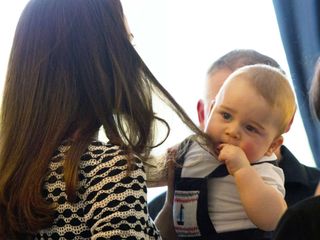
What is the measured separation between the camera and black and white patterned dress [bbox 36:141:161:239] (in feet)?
3.43

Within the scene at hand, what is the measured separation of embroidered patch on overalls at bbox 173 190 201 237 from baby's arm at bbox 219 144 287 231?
0.40 ft

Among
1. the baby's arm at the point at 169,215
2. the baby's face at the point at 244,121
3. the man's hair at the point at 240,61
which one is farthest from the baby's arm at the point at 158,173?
the man's hair at the point at 240,61

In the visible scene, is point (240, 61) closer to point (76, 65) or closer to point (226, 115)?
point (226, 115)

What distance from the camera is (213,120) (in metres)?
1.37

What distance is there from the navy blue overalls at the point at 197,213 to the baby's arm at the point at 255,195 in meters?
0.08

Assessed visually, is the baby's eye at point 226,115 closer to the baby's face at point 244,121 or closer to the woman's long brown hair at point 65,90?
the baby's face at point 244,121

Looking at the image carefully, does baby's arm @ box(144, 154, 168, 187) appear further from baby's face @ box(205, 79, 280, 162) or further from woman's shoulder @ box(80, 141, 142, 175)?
woman's shoulder @ box(80, 141, 142, 175)

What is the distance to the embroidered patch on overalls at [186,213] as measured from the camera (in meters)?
1.36

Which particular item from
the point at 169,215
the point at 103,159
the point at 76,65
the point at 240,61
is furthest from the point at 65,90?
the point at 240,61

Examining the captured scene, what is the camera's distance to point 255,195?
4.15 ft

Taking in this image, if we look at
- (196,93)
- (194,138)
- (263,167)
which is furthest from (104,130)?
(196,93)

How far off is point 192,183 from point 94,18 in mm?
456

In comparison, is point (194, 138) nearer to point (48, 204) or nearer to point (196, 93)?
point (48, 204)

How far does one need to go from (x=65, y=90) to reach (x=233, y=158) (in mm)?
403
